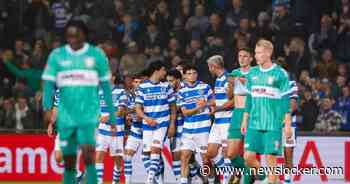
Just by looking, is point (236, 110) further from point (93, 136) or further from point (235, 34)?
point (235, 34)

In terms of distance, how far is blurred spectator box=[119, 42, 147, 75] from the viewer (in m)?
24.1

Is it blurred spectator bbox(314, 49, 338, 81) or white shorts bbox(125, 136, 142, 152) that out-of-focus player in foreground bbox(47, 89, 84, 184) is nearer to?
white shorts bbox(125, 136, 142, 152)

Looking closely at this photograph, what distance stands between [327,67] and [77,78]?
10491 mm

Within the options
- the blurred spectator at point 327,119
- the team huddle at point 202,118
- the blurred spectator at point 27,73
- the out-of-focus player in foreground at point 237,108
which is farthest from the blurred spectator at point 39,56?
the out-of-focus player in foreground at point 237,108

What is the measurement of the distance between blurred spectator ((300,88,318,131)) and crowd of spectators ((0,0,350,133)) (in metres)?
0.02

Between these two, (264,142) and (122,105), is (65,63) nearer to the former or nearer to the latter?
(264,142)

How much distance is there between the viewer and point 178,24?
2509 centimetres

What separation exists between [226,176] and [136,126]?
179cm

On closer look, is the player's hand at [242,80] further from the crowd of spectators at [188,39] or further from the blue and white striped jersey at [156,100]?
the crowd of spectators at [188,39]

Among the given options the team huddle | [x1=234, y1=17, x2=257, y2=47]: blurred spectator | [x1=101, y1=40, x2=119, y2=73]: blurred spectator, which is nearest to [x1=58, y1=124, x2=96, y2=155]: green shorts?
the team huddle

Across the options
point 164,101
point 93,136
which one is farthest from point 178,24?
point 93,136

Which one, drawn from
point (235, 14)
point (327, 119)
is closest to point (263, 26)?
point (235, 14)

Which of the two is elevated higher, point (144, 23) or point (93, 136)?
point (144, 23)

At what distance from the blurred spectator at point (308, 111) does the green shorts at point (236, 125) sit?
16.9ft
